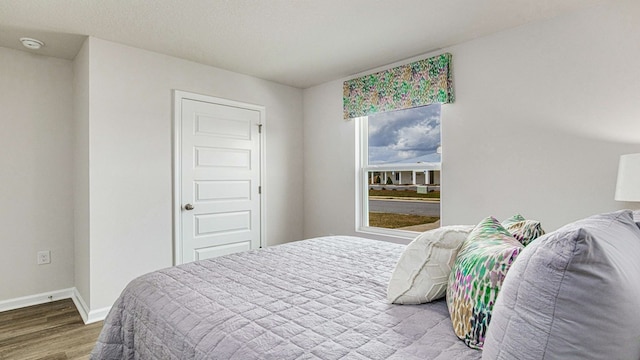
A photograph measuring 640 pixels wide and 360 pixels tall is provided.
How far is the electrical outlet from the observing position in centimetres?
322

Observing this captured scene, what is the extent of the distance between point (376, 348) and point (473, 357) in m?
0.26

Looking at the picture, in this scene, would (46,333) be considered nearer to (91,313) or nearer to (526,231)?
(91,313)

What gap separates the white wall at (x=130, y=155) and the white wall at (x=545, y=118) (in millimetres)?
2531

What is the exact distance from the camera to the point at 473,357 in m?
0.90

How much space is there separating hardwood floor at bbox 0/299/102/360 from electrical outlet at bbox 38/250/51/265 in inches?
15.7

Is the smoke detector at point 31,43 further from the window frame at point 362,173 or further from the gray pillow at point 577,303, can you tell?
the gray pillow at point 577,303

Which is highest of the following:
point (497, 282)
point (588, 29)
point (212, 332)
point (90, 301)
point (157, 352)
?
point (588, 29)

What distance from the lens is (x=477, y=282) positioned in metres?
0.98

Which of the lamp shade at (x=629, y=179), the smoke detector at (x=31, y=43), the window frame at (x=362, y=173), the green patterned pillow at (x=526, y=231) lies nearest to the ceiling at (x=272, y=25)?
the smoke detector at (x=31, y=43)

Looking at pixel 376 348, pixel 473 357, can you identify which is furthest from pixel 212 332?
pixel 473 357

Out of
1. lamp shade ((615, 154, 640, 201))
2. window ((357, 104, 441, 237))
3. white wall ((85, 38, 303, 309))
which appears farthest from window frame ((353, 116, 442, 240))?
lamp shade ((615, 154, 640, 201))

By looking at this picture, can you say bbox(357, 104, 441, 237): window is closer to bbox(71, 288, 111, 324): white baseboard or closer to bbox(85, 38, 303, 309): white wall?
bbox(85, 38, 303, 309): white wall

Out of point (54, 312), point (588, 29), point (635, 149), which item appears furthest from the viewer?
point (54, 312)

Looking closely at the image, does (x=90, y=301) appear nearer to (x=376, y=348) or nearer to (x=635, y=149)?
(x=376, y=348)
